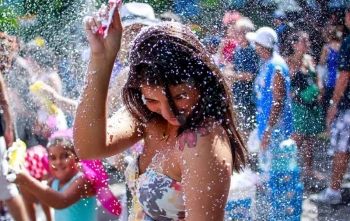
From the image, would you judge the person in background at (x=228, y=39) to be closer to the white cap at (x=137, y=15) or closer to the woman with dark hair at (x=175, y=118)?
the white cap at (x=137, y=15)

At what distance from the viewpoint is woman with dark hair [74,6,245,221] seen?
1.67m

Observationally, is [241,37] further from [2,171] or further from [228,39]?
[2,171]

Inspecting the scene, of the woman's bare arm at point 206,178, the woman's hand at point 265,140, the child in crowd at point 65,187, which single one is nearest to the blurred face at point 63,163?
the child in crowd at point 65,187

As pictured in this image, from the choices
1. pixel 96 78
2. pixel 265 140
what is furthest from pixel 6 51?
pixel 96 78

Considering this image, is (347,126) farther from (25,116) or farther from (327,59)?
(25,116)

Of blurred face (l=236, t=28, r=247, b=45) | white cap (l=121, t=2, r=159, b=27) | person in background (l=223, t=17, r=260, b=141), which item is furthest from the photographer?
blurred face (l=236, t=28, r=247, b=45)

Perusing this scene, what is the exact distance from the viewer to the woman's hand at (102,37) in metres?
1.76

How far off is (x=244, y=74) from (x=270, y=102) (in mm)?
676

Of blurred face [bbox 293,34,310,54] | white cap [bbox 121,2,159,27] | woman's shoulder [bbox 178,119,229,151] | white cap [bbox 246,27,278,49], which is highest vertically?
blurred face [bbox 293,34,310,54]

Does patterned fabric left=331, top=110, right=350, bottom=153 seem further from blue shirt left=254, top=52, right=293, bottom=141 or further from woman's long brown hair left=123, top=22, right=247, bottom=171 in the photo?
woman's long brown hair left=123, top=22, right=247, bottom=171

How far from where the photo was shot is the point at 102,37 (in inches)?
69.5

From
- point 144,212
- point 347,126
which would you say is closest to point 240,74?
point 347,126

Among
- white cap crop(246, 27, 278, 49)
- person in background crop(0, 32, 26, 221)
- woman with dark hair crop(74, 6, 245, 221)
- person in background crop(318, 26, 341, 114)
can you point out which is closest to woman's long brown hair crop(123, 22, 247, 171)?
woman with dark hair crop(74, 6, 245, 221)

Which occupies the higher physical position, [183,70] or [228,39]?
[228,39]
